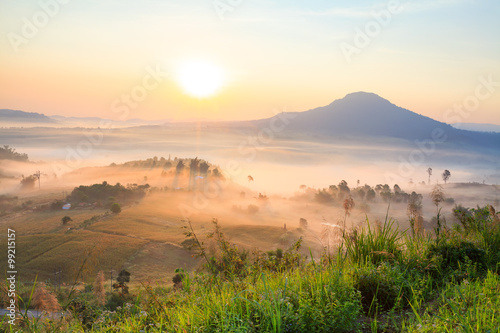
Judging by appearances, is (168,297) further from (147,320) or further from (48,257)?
(48,257)

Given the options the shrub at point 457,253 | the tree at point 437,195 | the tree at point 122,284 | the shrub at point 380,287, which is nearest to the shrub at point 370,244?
the shrub at point 457,253

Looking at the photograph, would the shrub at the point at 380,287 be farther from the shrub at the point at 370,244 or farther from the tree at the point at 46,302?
the tree at the point at 46,302

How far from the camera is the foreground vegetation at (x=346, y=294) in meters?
4.54

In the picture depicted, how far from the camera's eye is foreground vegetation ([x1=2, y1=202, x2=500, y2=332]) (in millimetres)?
4539

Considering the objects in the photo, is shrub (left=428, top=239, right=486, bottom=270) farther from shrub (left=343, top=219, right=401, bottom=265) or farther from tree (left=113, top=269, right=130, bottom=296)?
tree (left=113, top=269, right=130, bottom=296)

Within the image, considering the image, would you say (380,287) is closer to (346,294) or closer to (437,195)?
(346,294)

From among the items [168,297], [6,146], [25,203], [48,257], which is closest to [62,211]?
[25,203]

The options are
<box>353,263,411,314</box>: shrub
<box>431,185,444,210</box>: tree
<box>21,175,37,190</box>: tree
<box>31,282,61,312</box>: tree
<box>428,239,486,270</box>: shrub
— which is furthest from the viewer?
<box>21,175,37,190</box>: tree

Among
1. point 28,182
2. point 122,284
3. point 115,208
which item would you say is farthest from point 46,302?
point 28,182

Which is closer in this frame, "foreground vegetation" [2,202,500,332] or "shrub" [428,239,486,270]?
"foreground vegetation" [2,202,500,332]

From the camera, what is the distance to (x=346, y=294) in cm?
540

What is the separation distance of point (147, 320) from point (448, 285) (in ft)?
15.2

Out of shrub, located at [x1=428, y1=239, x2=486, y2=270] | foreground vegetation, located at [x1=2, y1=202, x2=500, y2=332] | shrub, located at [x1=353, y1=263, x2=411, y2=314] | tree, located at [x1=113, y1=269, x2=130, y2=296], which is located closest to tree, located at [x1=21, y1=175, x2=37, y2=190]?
tree, located at [x1=113, y1=269, x2=130, y2=296]

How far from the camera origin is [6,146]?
198625 mm
